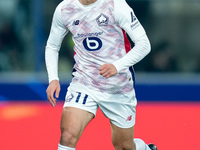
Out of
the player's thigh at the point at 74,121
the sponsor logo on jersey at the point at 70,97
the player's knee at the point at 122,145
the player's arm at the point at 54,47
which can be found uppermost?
the player's arm at the point at 54,47

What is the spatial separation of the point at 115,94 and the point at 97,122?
10.6 ft

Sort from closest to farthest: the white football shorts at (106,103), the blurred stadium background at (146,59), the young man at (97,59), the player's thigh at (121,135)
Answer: the young man at (97,59) → the white football shorts at (106,103) → the player's thigh at (121,135) → the blurred stadium background at (146,59)

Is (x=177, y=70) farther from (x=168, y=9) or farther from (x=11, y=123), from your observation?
(x=11, y=123)

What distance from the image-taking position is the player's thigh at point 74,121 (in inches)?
162

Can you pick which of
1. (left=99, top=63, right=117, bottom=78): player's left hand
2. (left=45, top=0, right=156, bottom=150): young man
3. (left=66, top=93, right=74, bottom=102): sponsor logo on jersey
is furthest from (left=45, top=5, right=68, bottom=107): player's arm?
(left=99, top=63, right=117, bottom=78): player's left hand

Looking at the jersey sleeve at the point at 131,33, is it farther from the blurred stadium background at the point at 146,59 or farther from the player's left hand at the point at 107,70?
the blurred stadium background at the point at 146,59

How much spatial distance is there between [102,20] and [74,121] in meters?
0.81

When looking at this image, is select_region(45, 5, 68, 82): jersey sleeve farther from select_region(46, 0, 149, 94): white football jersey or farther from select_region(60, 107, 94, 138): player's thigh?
select_region(60, 107, 94, 138): player's thigh

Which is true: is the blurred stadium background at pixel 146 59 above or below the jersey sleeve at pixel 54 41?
below

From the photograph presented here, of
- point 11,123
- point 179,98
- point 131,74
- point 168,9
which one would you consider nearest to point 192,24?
point 168,9

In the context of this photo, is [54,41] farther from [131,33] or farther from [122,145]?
[122,145]

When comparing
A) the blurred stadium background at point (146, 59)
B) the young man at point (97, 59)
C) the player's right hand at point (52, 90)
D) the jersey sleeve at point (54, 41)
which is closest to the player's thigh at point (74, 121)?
the young man at point (97, 59)

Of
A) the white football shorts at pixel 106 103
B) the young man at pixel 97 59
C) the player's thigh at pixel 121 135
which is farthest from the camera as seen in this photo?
the player's thigh at pixel 121 135

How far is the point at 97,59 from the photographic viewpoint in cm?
436
